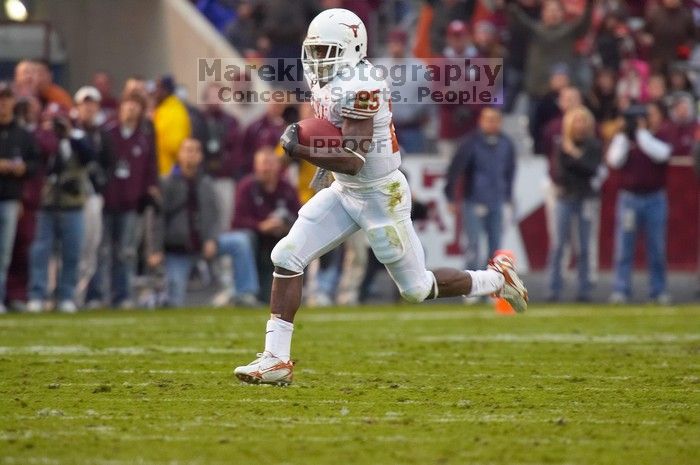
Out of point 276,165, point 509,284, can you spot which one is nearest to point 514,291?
point 509,284

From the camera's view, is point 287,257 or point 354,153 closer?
point 354,153

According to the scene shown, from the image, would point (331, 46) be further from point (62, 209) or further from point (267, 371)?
point (62, 209)

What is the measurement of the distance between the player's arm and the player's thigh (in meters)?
0.35

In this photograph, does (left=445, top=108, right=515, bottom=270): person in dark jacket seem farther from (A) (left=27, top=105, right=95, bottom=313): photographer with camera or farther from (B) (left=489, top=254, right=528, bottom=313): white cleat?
(B) (left=489, top=254, right=528, bottom=313): white cleat

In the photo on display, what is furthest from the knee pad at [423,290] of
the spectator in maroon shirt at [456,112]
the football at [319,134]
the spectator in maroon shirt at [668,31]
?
the spectator in maroon shirt at [668,31]

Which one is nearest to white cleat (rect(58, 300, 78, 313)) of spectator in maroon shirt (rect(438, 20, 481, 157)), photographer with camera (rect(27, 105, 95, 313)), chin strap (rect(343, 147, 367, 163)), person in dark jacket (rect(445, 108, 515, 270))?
photographer with camera (rect(27, 105, 95, 313))

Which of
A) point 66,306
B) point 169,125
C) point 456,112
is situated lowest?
point 66,306

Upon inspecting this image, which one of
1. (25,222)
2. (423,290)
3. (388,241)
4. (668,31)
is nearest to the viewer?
Result: (388,241)

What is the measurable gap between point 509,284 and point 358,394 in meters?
1.41

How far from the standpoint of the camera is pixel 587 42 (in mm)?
15414

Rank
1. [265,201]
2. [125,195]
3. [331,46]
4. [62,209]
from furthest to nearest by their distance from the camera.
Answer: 1. [265,201]
2. [125,195]
3. [62,209]
4. [331,46]

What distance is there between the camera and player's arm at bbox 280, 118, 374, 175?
638 cm

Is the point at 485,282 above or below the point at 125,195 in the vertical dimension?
below

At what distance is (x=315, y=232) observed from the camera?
6.71 m
